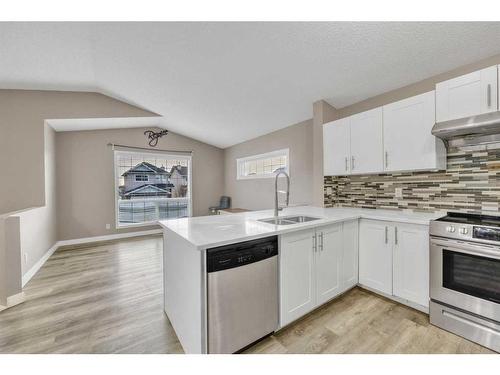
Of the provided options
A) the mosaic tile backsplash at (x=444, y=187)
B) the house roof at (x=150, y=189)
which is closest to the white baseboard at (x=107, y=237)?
the house roof at (x=150, y=189)

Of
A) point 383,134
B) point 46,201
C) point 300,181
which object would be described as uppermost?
point 383,134

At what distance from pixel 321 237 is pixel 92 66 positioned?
366cm

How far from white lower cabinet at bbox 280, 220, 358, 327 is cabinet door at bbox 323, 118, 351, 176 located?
84 cm

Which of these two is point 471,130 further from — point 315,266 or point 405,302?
point 315,266

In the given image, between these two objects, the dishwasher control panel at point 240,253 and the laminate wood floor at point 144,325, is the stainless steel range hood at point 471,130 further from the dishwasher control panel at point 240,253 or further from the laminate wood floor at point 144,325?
the dishwasher control panel at point 240,253

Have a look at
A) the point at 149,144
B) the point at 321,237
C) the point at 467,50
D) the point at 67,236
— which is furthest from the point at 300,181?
the point at 67,236

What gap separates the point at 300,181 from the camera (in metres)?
3.93

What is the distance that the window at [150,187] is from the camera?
5105 millimetres

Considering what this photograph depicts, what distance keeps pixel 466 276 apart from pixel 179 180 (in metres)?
5.60

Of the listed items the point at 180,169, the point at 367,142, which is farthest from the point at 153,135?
the point at 367,142

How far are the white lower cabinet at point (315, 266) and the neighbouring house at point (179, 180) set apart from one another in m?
4.62

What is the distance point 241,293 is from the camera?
1.45 meters

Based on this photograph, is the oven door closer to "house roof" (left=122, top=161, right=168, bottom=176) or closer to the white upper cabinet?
the white upper cabinet
